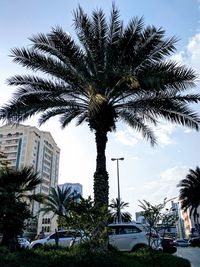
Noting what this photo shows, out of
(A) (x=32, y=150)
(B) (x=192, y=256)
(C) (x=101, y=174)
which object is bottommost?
(B) (x=192, y=256)

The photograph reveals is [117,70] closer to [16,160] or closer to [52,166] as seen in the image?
[16,160]

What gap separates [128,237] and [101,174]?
5.23 meters

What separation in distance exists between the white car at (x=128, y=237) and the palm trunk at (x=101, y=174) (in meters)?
4.17

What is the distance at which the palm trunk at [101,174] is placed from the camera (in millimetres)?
11727

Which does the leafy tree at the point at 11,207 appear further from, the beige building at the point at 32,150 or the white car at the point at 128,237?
the beige building at the point at 32,150

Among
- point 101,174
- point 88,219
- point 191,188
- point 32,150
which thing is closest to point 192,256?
point 101,174

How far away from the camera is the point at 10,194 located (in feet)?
46.0

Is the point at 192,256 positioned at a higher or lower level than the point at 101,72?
lower

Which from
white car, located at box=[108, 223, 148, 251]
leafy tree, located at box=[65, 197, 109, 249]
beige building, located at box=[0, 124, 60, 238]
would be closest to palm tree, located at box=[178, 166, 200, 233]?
white car, located at box=[108, 223, 148, 251]

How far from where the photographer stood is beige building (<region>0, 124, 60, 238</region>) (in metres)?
97.8

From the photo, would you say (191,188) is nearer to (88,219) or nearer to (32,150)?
(88,219)

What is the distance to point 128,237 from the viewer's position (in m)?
15.5

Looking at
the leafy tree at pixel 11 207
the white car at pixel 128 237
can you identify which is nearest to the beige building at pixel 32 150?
the leafy tree at pixel 11 207

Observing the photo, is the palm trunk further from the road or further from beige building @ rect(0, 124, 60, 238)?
beige building @ rect(0, 124, 60, 238)
